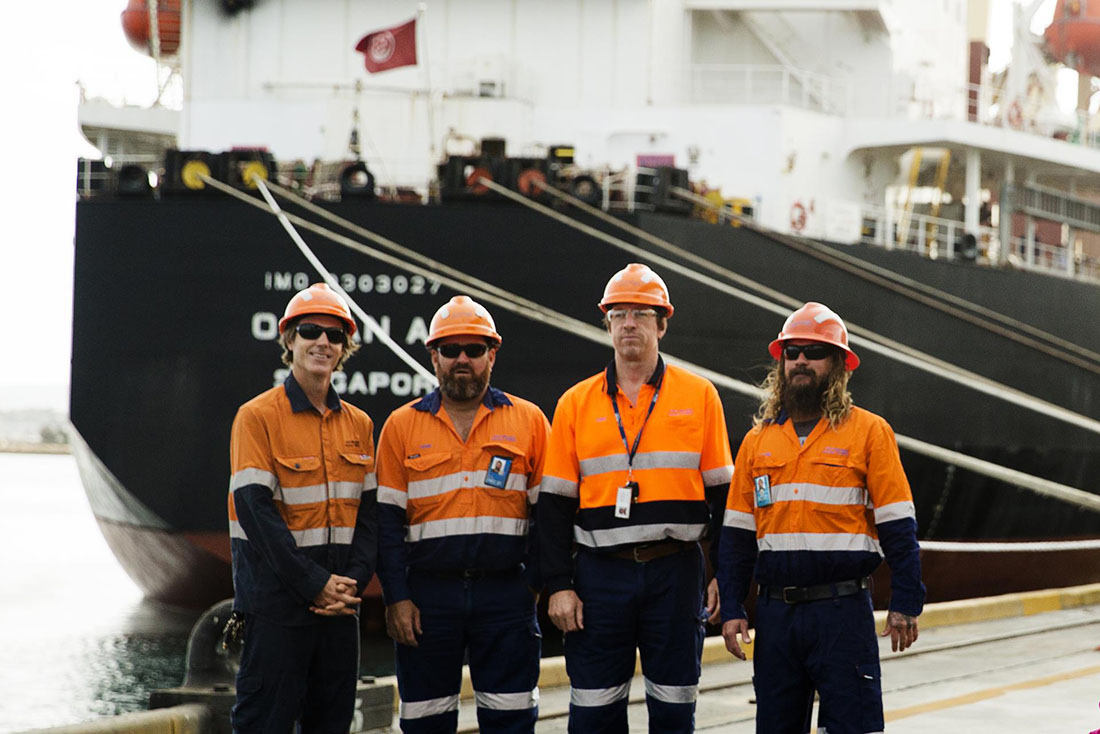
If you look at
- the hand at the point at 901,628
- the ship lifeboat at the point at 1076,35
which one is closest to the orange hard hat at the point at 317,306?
the hand at the point at 901,628

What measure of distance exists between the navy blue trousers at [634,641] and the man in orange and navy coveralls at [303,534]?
30.4 inches

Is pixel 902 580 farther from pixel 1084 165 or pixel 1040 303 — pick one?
pixel 1084 165

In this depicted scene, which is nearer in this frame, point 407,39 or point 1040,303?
point 407,39

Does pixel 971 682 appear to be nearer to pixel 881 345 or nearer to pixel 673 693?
pixel 673 693

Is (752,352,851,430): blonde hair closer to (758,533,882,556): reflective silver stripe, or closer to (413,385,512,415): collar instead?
(758,533,882,556): reflective silver stripe

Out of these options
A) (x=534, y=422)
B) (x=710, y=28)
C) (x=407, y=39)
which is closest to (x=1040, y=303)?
(x=710, y=28)

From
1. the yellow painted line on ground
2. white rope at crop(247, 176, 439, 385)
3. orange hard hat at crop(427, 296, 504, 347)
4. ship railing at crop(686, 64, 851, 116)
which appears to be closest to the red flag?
white rope at crop(247, 176, 439, 385)

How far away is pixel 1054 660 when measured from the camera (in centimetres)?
836

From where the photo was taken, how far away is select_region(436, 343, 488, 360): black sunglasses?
527 cm

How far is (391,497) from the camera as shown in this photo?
523cm

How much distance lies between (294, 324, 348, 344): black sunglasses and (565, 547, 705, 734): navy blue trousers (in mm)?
1182

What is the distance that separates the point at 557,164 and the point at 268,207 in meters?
2.26

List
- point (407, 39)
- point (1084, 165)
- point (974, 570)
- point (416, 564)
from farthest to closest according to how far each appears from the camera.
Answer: point (1084, 165) < point (974, 570) < point (407, 39) < point (416, 564)

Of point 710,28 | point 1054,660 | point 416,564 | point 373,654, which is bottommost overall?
point 373,654
